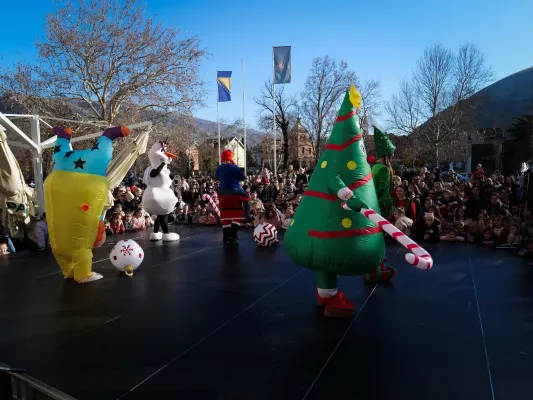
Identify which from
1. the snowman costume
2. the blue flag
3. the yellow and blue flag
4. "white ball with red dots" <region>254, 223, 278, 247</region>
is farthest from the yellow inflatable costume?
the yellow and blue flag

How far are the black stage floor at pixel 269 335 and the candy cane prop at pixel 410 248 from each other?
2.71 ft

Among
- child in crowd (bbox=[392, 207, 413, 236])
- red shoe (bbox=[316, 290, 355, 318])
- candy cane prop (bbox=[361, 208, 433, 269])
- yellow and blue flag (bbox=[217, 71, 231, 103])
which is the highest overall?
yellow and blue flag (bbox=[217, 71, 231, 103])

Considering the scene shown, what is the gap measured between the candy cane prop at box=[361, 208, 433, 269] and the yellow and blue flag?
17.9 meters

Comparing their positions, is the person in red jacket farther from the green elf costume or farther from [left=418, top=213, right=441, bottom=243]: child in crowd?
the green elf costume

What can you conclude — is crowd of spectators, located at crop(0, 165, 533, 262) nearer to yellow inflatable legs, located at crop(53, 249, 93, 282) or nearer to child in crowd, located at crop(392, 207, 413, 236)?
child in crowd, located at crop(392, 207, 413, 236)

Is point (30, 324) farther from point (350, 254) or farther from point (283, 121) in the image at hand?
point (283, 121)

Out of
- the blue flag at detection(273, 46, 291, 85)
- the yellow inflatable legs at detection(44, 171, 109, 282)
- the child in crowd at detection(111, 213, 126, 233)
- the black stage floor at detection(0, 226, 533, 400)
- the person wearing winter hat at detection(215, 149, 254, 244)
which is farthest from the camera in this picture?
the blue flag at detection(273, 46, 291, 85)

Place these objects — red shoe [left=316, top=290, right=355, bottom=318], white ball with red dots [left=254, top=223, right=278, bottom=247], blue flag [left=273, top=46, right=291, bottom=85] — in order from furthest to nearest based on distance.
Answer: blue flag [left=273, top=46, right=291, bottom=85]
white ball with red dots [left=254, top=223, right=278, bottom=247]
red shoe [left=316, top=290, right=355, bottom=318]

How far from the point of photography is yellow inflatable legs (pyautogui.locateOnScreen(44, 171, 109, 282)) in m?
5.25

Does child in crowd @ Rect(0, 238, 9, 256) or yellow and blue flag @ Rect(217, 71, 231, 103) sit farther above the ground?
yellow and blue flag @ Rect(217, 71, 231, 103)

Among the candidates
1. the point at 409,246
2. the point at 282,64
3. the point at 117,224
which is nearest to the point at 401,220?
the point at 409,246

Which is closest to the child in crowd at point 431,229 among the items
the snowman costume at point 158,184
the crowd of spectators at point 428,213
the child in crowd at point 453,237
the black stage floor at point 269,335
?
the crowd of spectators at point 428,213

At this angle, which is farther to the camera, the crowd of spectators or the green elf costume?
the crowd of spectators

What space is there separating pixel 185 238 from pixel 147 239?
855 millimetres
